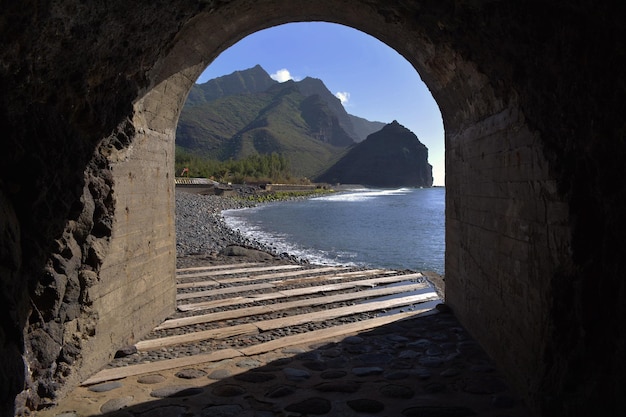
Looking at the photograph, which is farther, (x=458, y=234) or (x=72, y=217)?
(x=458, y=234)

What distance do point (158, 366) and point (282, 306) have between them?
2536mm

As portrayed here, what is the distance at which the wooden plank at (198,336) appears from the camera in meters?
5.18

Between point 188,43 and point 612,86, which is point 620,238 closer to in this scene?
point 612,86

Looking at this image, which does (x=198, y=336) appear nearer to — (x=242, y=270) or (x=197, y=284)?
(x=197, y=284)

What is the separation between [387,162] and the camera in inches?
6009

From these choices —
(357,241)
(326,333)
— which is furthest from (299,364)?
(357,241)

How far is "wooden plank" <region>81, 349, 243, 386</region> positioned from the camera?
4297 millimetres

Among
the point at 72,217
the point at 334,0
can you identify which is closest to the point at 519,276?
the point at 334,0

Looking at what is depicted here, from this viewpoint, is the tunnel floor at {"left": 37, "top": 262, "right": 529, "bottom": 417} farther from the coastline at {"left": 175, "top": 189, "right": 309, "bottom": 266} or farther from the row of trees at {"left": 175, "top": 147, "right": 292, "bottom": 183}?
the row of trees at {"left": 175, "top": 147, "right": 292, "bottom": 183}

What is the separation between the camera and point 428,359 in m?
4.81

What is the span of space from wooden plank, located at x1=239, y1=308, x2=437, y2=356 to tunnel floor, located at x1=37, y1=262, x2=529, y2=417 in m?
0.01

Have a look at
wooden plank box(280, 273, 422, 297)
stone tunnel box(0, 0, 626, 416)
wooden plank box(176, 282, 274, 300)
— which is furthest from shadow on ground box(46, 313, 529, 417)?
wooden plank box(176, 282, 274, 300)

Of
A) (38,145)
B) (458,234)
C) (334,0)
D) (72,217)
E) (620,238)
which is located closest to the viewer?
(620,238)

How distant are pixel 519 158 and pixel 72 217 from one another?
3.84 metres
